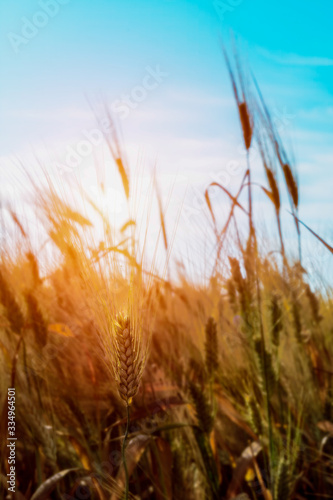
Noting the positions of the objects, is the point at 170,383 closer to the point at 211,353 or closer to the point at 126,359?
the point at 211,353

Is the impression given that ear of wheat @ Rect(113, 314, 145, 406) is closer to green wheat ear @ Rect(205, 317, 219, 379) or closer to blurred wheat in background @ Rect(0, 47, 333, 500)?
blurred wheat in background @ Rect(0, 47, 333, 500)

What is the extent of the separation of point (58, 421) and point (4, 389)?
196mm

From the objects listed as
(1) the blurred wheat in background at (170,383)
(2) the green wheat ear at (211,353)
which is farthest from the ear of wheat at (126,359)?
(2) the green wheat ear at (211,353)

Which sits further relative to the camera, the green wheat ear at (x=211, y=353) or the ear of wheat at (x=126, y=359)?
the green wheat ear at (x=211, y=353)

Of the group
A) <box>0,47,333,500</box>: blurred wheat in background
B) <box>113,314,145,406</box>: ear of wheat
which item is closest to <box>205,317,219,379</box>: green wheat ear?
<box>0,47,333,500</box>: blurred wheat in background

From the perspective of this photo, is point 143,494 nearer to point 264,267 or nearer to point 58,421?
point 58,421

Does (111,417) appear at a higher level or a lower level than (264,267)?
lower

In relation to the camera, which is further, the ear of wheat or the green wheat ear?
the green wheat ear

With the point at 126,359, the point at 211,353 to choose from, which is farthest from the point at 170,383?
the point at 126,359

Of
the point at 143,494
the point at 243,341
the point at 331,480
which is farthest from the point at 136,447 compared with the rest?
the point at 331,480

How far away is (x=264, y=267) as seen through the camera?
1.75m

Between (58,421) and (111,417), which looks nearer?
(58,421)

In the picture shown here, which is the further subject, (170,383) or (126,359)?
(170,383)

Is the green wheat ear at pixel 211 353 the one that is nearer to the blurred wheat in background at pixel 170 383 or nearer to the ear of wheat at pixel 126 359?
the blurred wheat in background at pixel 170 383
